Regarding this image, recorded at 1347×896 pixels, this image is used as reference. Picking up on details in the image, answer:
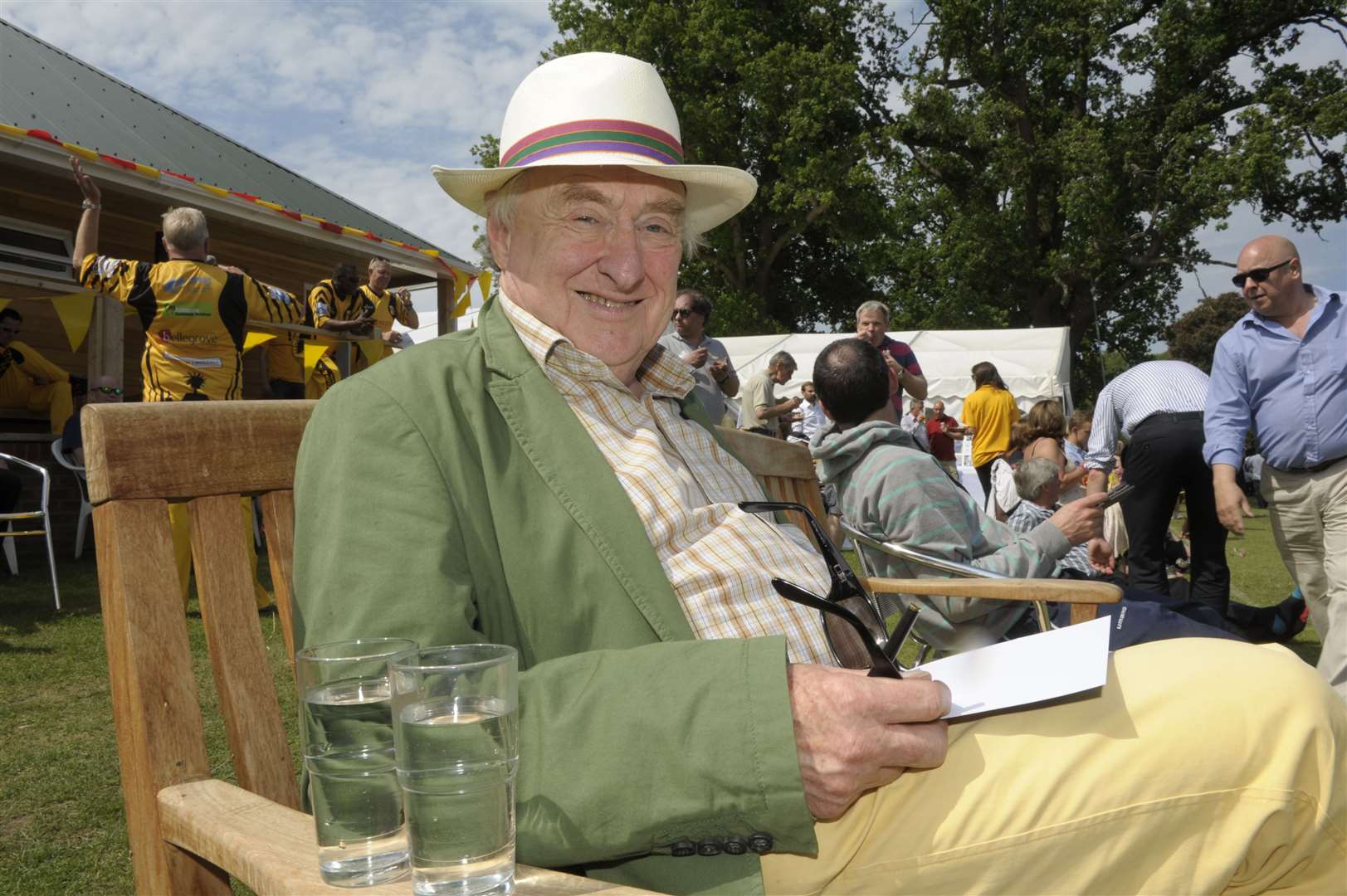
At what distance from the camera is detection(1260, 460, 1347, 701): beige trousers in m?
4.05

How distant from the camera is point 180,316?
5.23 metres

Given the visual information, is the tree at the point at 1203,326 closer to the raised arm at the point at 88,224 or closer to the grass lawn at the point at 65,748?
the raised arm at the point at 88,224

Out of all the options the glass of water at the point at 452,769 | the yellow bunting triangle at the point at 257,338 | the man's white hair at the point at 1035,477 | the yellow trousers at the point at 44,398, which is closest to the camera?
the glass of water at the point at 452,769

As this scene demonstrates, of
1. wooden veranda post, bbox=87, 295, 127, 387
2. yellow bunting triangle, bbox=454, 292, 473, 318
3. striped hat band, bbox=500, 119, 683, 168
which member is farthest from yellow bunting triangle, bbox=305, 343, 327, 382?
striped hat band, bbox=500, 119, 683, 168

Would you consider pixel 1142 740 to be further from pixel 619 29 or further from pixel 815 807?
pixel 619 29

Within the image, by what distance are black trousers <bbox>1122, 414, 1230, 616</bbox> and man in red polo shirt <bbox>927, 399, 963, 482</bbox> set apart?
474 centimetres

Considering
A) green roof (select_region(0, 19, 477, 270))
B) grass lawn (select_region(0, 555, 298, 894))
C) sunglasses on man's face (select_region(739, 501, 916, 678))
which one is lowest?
grass lawn (select_region(0, 555, 298, 894))

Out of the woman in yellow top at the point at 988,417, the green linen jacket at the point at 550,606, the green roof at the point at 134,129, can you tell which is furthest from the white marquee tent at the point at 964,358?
the green linen jacket at the point at 550,606

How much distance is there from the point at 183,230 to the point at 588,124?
4.22 metres

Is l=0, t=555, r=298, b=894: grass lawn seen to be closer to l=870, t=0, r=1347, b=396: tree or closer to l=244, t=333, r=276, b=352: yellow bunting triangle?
l=244, t=333, r=276, b=352: yellow bunting triangle

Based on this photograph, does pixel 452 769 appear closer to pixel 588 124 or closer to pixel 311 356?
pixel 588 124

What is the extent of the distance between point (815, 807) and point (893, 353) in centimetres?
659

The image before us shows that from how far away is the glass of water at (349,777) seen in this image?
912 mm

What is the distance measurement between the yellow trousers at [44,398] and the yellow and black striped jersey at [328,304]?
7.45ft
